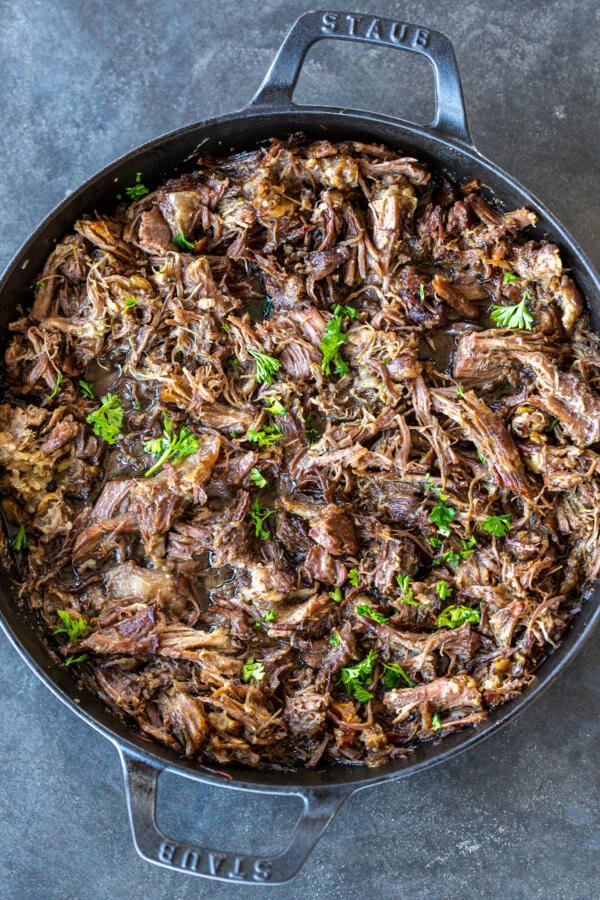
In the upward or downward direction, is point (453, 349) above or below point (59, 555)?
above

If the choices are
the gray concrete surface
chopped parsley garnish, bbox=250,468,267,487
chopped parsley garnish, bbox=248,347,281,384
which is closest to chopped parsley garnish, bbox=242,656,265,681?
the gray concrete surface

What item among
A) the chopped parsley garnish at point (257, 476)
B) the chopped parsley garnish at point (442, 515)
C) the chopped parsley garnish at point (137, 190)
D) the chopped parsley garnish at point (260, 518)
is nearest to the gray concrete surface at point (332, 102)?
the chopped parsley garnish at point (137, 190)

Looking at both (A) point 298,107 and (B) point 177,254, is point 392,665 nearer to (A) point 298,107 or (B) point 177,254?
(B) point 177,254

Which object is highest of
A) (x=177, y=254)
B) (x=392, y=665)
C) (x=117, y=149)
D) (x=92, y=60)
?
(x=92, y=60)

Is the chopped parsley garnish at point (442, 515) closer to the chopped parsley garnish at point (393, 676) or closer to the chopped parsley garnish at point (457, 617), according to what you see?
the chopped parsley garnish at point (457, 617)

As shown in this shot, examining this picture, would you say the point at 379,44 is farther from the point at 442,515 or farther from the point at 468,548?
the point at 468,548

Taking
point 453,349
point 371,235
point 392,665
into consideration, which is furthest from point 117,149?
point 392,665
